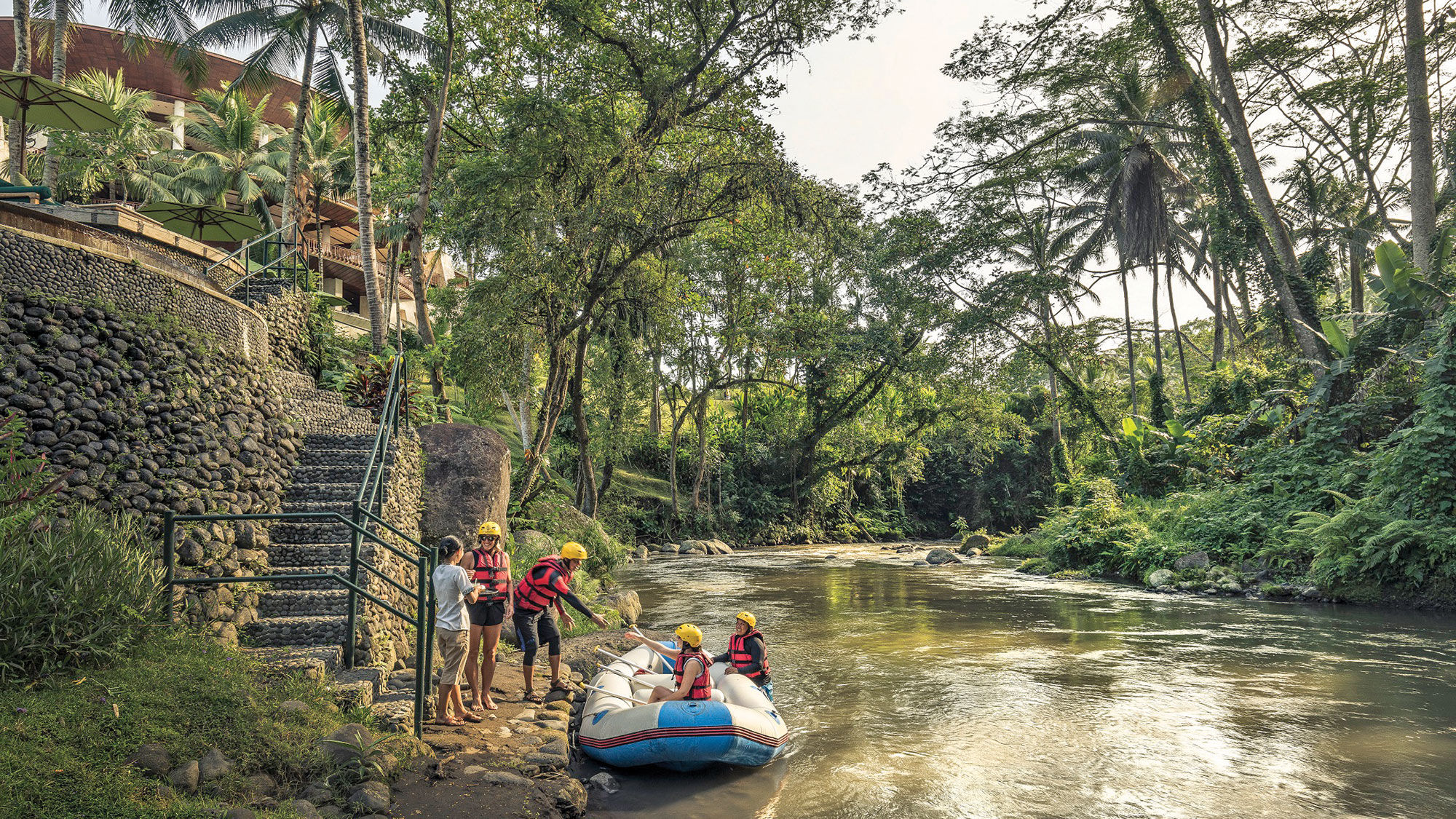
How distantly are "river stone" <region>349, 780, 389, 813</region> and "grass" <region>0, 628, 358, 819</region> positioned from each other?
31 centimetres

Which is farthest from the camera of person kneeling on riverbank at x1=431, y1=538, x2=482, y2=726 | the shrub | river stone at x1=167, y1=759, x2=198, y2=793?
person kneeling on riverbank at x1=431, y1=538, x2=482, y2=726

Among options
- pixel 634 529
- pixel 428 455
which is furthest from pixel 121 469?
pixel 634 529

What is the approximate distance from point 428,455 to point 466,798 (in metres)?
5.76

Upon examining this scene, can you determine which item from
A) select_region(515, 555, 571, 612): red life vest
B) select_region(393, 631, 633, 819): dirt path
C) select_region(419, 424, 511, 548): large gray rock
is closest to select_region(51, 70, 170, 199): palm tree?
select_region(419, 424, 511, 548): large gray rock

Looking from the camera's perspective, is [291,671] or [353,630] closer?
[291,671]

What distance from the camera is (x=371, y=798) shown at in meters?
4.57

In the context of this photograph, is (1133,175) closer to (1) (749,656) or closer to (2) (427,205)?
(2) (427,205)

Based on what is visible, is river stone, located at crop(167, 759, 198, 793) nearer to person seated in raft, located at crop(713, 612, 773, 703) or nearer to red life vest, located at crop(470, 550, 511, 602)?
red life vest, located at crop(470, 550, 511, 602)

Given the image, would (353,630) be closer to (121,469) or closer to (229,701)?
(229,701)

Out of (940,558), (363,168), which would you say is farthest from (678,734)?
(940,558)

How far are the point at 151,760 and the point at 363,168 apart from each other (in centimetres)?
1161

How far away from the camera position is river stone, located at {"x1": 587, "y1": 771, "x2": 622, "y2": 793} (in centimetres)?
589

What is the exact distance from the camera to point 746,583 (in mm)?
18609

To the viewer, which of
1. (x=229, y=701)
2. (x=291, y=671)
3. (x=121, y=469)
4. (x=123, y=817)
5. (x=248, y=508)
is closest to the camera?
(x=123, y=817)
